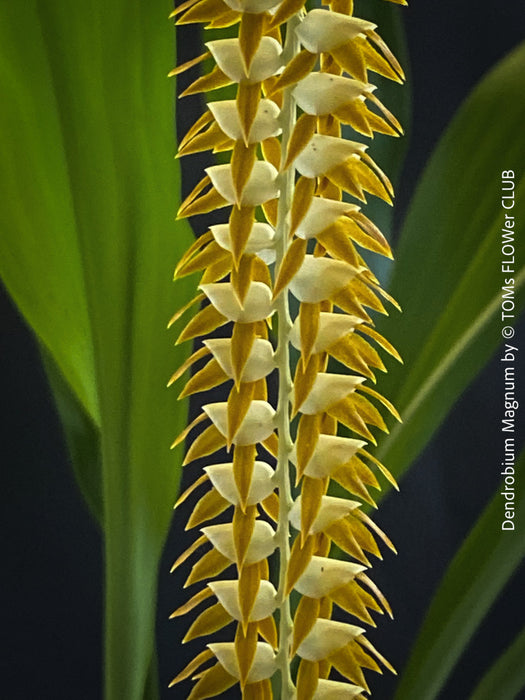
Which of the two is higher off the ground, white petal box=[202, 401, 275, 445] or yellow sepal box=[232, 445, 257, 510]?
white petal box=[202, 401, 275, 445]

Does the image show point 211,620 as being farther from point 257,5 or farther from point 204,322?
point 257,5

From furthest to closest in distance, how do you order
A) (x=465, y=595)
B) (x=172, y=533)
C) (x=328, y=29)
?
(x=172, y=533)
(x=465, y=595)
(x=328, y=29)

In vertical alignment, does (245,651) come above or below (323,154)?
below

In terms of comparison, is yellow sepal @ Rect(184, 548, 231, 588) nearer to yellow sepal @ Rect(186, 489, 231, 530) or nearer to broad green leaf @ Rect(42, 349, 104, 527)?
yellow sepal @ Rect(186, 489, 231, 530)

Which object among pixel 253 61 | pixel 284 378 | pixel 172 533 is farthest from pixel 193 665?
pixel 172 533

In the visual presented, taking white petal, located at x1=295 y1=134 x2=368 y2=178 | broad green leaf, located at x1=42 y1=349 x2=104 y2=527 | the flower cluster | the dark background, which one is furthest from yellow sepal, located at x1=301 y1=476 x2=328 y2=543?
the dark background

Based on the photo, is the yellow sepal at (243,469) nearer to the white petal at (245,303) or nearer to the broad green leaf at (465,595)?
the white petal at (245,303)

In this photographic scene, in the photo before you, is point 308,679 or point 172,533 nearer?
point 308,679
